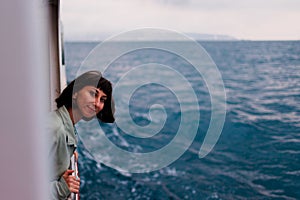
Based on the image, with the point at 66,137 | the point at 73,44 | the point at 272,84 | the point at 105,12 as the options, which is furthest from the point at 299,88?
the point at 73,44

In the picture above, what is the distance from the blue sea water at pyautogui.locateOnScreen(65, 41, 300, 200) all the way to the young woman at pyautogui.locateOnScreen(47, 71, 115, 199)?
3.43 metres

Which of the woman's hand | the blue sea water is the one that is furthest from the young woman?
the blue sea water

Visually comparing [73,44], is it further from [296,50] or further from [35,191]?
[35,191]

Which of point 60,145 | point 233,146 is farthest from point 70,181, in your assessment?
point 233,146

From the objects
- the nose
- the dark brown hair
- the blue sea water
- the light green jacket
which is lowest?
the blue sea water

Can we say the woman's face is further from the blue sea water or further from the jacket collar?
the blue sea water

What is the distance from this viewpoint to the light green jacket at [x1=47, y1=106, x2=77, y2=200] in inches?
25.1

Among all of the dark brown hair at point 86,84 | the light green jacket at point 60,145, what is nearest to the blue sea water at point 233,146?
the dark brown hair at point 86,84

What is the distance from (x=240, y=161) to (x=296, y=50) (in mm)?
8632

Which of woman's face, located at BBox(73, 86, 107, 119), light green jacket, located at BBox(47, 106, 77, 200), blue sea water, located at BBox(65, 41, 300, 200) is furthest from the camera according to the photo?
blue sea water, located at BBox(65, 41, 300, 200)

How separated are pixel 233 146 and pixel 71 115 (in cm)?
856

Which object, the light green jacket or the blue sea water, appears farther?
the blue sea water

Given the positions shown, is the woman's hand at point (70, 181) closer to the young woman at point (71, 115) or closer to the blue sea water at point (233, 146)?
the young woman at point (71, 115)

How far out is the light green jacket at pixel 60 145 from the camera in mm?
637
